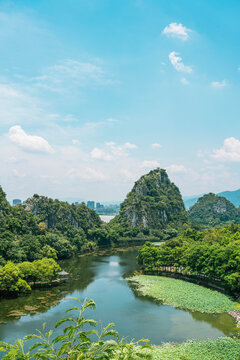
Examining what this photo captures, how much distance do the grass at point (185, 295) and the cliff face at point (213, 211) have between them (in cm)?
10891

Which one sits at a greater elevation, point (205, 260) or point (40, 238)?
point (40, 238)

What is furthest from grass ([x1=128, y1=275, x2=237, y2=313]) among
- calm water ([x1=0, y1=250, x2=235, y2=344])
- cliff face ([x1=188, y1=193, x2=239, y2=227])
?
cliff face ([x1=188, y1=193, x2=239, y2=227])

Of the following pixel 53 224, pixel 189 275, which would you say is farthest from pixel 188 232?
pixel 53 224

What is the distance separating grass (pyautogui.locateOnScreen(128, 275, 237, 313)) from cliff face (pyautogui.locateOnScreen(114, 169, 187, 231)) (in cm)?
6457

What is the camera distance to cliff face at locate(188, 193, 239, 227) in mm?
148250

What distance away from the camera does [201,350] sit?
20484 mm

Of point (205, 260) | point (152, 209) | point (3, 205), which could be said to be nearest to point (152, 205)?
point (152, 209)

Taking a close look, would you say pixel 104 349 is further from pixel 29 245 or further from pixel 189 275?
pixel 29 245

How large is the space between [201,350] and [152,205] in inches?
3845

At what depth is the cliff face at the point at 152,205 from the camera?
109 m

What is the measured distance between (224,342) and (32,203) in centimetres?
6348

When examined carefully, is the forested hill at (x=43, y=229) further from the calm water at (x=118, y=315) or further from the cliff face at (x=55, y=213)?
the calm water at (x=118, y=315)

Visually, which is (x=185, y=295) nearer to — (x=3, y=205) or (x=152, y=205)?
(x=3, y=205)

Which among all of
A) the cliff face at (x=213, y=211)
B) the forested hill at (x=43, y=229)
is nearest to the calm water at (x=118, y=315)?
the forested hill at (x=43, y=229)
